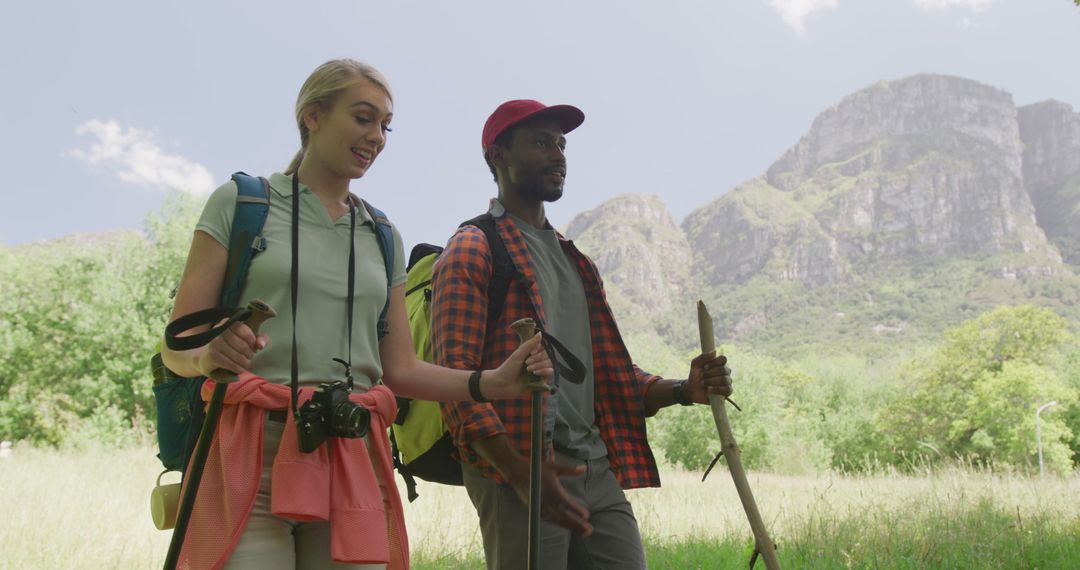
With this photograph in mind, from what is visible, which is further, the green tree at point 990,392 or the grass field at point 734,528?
the green tree at point 990,392

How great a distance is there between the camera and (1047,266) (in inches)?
7318

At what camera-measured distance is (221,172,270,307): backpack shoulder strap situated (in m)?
2.17

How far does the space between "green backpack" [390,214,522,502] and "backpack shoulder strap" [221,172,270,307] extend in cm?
108

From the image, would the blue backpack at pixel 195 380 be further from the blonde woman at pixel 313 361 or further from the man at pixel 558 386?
the man at pixel 558 386

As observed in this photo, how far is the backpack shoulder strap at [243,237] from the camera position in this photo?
217 centimetres

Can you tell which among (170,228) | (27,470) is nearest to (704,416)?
(170,228)

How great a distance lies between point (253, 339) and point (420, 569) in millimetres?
5918

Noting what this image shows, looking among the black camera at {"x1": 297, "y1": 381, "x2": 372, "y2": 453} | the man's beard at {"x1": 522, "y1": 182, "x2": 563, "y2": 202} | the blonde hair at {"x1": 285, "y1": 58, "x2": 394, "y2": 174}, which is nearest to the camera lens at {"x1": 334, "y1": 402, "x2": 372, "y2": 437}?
the black camera at {"x1": 297, "y1": 381, "x2": 372, "y2": 453}

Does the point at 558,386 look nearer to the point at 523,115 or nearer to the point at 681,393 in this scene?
the point at 681,393

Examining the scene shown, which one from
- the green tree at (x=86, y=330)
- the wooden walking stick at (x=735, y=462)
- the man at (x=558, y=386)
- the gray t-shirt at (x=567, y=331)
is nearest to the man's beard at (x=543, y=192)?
the man at (x=558, y=386)

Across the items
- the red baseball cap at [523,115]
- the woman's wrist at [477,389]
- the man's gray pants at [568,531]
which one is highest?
the red baseball cap at [523,115]

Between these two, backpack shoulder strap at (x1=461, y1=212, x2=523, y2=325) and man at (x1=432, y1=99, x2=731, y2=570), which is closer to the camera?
man at (x1=432, y1=99, x2=731, y2=570)

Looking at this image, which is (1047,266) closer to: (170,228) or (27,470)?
(170,228)

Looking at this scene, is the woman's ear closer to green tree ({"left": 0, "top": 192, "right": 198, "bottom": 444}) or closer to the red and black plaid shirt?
the red and black plaid shirt
